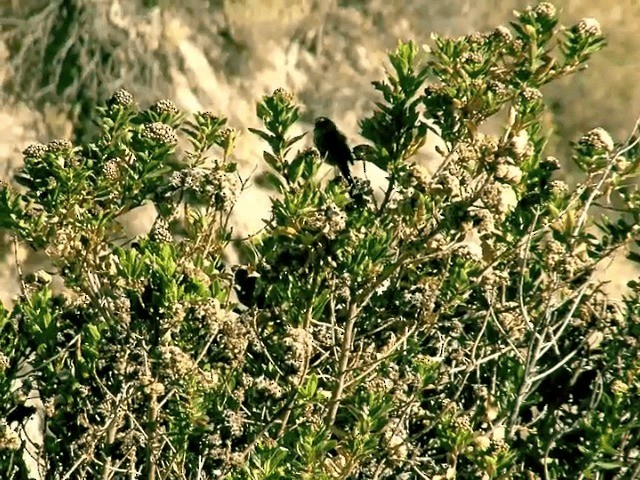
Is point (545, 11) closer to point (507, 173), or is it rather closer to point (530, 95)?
point (530, 95)

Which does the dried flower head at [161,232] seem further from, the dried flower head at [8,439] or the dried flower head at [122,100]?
the dried flower head at [8,439]

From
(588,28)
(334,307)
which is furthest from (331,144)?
(588,28)

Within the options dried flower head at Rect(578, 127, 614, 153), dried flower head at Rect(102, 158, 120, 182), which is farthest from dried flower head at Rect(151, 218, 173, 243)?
dried flower head at Rect(578, 127, 614, 153)

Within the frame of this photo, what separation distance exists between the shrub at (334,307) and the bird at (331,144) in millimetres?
200

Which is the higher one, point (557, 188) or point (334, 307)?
point (557, 188)

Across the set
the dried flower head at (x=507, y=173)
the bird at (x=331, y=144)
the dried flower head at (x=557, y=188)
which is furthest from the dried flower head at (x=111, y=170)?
the dried flower head at (x=557, y=188)

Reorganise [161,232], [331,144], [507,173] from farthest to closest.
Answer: [331,144] → [161,232] → [507,173]

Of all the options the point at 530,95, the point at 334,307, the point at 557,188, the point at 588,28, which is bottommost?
the point at 334,307

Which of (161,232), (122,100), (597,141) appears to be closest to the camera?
(161,232)

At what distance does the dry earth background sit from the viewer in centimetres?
420

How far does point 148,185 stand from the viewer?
10.9 ft

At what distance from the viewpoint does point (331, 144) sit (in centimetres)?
365

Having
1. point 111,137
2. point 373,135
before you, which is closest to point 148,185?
point 111,137

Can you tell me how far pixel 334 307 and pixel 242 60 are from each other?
1521 millimetres
